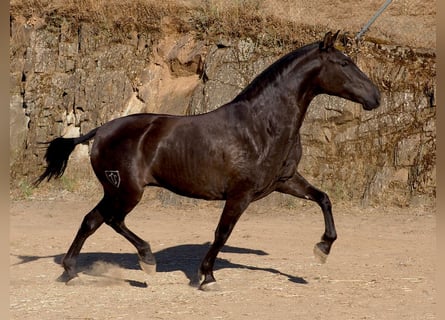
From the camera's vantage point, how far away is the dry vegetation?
15.4 m

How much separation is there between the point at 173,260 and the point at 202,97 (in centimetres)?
609

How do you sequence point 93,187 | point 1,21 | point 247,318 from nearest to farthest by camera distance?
point 1,21 < point 247,318 < point 93,187

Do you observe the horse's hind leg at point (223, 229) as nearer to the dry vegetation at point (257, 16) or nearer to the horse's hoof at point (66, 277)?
the horse's hoof at point (66, 277)

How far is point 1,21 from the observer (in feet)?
14.4

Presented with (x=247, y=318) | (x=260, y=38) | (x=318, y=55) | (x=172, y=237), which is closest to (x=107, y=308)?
(x=247, y=318)

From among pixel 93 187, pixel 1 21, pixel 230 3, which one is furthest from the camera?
pixel 230 3

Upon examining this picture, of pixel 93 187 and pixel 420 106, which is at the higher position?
pixel 420 106

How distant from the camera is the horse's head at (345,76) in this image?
761 centimetres

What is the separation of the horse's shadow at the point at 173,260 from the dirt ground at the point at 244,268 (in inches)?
0.5

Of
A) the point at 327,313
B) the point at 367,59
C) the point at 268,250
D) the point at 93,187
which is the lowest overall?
the point at 93,187

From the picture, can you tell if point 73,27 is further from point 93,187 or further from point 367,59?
point 367,59

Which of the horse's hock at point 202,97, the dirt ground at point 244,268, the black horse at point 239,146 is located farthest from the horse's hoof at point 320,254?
the horse's hock at point 202,97

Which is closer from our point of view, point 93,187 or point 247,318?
point 247,318

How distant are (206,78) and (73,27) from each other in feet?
11.7
